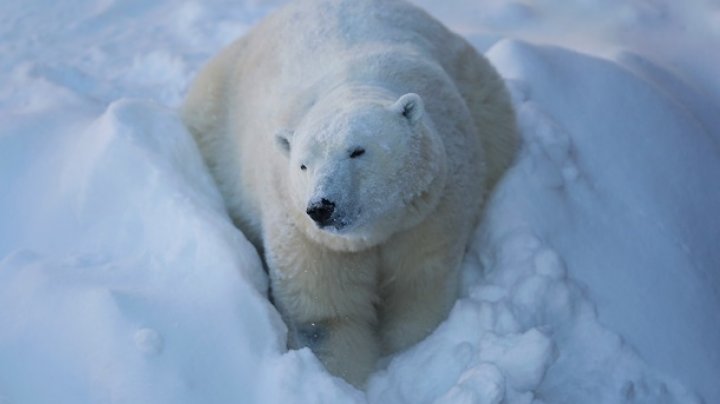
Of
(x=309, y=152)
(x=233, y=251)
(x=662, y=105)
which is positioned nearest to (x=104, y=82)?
(x=233, y=251)

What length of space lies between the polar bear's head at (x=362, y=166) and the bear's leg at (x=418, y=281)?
0.19 meters

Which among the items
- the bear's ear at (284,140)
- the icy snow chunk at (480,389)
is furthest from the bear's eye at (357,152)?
the icy snow chunk at (480,389)

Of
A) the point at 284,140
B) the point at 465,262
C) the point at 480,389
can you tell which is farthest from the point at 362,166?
the point at 465,262

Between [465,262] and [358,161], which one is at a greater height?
[358,161]

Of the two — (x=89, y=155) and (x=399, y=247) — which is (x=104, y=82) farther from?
(x=399, y=247)

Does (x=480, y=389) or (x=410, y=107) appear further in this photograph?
(x=410, y=107)

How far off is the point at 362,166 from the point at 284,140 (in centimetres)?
40

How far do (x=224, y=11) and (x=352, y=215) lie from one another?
3478 millimetres

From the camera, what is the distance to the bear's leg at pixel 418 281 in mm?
3375

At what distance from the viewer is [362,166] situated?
2.91 meters

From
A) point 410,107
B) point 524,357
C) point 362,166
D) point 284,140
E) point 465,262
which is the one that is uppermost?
point 410,107

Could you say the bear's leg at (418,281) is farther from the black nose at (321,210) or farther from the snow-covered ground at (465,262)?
the black nose at (321,210)

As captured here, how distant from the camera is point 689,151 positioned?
425 centimetres

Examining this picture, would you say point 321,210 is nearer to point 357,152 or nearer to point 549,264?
point 357,152
